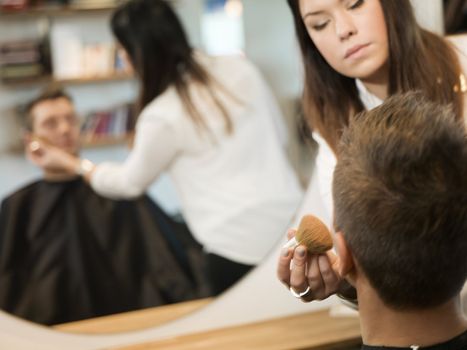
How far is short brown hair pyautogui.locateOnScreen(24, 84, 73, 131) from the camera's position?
5.04 ft

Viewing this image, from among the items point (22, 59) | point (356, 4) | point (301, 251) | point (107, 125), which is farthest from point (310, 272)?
point (22, 59)

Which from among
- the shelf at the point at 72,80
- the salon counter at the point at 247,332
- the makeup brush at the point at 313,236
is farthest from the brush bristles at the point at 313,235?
the shelf at the point at 72,80

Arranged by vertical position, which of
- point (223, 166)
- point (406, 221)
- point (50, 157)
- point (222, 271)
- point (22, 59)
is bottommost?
point (222, 271)

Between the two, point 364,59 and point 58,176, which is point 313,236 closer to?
point 364,59

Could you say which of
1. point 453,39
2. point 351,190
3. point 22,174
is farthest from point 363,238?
point 22,174

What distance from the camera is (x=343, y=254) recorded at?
40.3 inches

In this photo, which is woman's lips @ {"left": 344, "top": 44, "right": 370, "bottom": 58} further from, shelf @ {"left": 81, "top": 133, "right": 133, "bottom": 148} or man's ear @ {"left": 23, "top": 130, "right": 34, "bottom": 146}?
man's ear @ {"left": 23, "top": 130, "right": 34, "bottom": 146}

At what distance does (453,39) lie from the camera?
61.6 inches

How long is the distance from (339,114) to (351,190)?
480mm

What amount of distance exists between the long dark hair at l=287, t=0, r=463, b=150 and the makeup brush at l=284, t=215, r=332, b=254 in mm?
373

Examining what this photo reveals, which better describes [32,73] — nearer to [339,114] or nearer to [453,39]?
[339,114]

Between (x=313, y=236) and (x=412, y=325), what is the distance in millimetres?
189

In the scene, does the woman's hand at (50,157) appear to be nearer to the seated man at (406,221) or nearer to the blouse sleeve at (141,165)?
the blouse sleeve at (141,165)

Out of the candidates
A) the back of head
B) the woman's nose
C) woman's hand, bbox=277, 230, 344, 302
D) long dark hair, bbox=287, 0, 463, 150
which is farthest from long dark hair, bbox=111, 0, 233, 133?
woman's hand, bbox=277, 230, 344, 302
